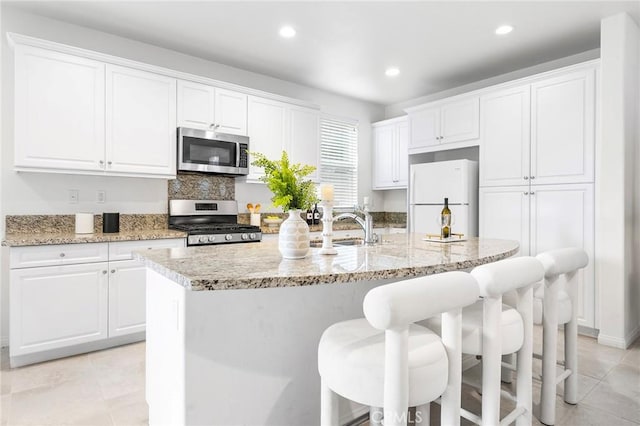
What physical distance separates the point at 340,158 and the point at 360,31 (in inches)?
83.4

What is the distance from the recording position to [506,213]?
380 cm

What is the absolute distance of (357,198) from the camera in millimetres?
5465

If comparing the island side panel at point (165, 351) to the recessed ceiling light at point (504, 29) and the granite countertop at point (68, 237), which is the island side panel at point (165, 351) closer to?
the granite countertop at point (68, 237)

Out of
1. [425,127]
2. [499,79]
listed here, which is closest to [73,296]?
[425,127]

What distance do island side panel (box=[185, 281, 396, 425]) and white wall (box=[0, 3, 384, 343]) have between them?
2.55m

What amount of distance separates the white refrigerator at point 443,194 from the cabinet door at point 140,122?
278 centimetres

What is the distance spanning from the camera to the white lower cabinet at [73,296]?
2611mm

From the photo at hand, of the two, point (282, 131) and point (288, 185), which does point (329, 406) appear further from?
point (282, 131)

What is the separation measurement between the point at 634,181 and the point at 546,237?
844 mm

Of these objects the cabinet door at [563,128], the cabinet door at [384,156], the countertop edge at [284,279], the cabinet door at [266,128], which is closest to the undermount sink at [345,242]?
the countertop edge at [284,279]

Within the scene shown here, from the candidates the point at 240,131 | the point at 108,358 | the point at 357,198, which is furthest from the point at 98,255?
the point at 357,198

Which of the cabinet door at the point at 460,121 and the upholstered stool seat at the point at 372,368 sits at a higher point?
the cabinet door at the point at 460,121

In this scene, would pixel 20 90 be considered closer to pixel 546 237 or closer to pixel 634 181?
pixel 546 237

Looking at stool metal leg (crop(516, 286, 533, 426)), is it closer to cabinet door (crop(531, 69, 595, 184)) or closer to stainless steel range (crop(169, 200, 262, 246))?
cabinet door (crop(531, 69, 595, 184))
